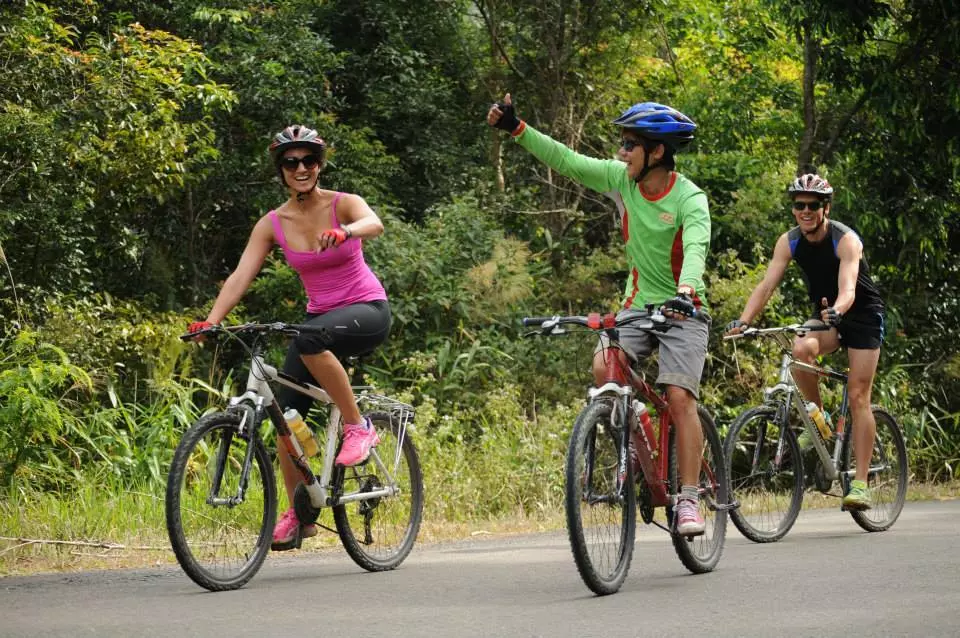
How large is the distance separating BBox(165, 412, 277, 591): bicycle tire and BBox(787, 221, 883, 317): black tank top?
400cm

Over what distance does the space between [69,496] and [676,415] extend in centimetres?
536

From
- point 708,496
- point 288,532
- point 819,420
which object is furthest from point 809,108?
point 288,532

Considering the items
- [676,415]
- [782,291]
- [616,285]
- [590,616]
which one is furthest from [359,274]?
[616,285]

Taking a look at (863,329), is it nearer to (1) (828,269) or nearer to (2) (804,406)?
(1) (828,269)

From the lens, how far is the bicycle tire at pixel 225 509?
6805 mm

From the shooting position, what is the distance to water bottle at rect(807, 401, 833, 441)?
31.5 feet

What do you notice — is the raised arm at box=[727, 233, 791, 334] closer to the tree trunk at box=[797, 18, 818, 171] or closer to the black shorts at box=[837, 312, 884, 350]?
the black shorts at box=[837, 312, 884, 350]

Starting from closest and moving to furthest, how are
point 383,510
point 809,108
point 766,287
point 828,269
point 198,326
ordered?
1. point 198,326
2. point 383,510
3. point 766,287
4. point 828,269
5. point 809,108

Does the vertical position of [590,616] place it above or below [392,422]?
below

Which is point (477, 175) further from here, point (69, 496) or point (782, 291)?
point (69, 496)

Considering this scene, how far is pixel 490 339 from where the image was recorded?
16750 mm

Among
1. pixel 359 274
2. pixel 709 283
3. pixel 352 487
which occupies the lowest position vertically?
pixel 352 487

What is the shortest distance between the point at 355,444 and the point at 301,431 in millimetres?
306

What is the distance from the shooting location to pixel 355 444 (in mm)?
7559
